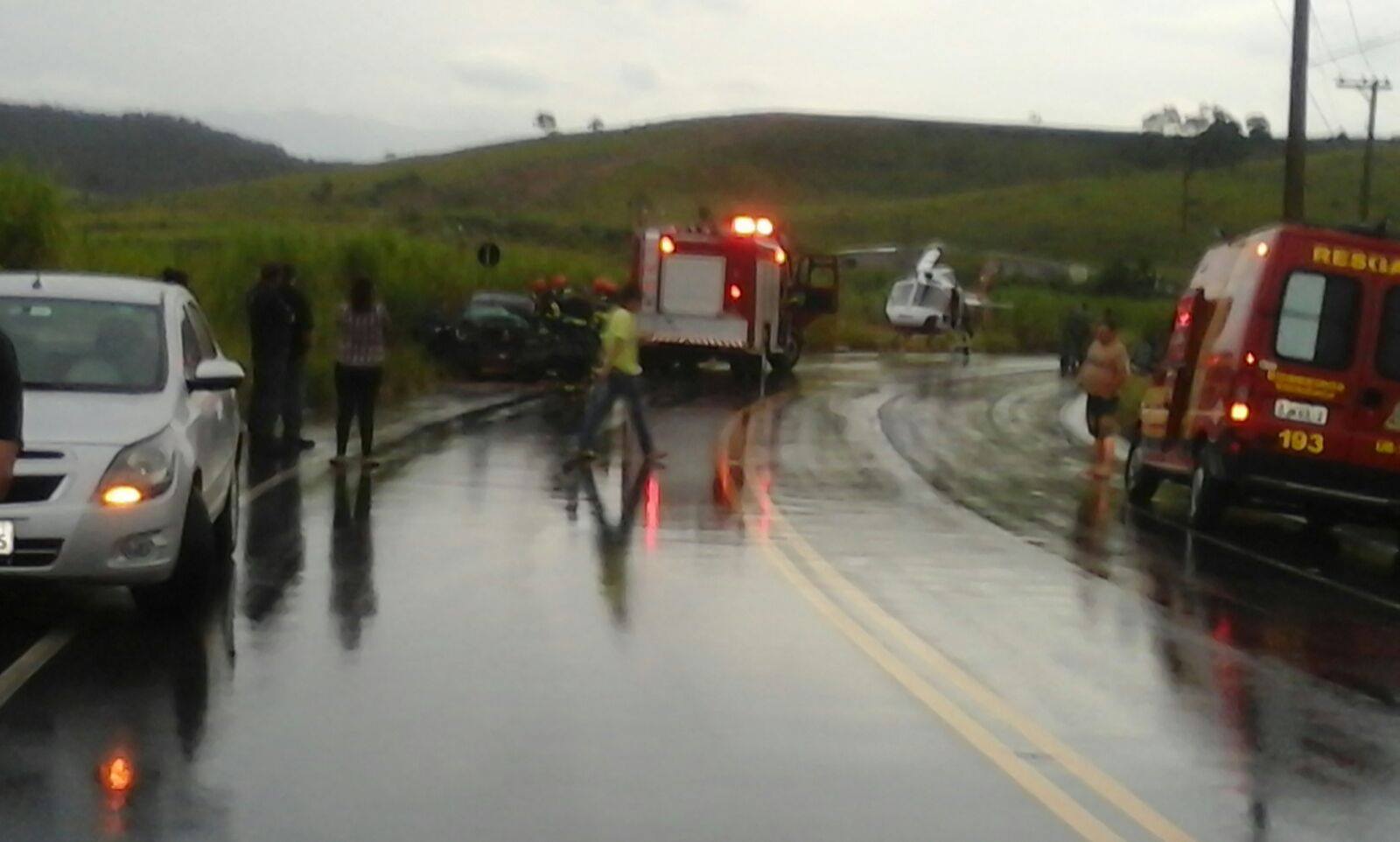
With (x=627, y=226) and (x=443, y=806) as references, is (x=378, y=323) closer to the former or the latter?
(x=443, y=806)

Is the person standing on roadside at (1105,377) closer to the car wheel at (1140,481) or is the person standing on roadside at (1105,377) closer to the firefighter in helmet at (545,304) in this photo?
the car wheel at (1140,481)

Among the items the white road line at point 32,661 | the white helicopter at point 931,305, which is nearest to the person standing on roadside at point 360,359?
the white road line at point 32,661

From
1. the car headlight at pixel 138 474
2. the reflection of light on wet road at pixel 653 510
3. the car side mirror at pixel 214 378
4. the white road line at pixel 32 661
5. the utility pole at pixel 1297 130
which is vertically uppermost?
the utility pole at pixel 1297 130

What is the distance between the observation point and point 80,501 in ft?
34.5

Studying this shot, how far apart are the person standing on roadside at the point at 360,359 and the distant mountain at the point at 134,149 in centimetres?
9281

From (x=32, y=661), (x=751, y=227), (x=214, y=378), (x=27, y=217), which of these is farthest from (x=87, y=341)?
(x=751, y=227)

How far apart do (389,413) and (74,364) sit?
15.9 meters

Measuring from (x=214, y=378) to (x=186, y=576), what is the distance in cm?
115

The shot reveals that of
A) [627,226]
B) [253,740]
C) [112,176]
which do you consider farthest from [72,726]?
[112,176]

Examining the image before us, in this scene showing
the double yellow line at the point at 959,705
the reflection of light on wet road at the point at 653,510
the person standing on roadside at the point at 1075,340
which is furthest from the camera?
the person standing on roadside at the point at 1075,340

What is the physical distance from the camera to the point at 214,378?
11797 millimetres

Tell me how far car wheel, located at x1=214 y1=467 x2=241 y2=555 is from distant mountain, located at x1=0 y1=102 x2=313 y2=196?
3915 inches

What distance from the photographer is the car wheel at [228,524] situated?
12922 mm

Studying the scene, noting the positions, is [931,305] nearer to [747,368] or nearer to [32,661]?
[747,368]
